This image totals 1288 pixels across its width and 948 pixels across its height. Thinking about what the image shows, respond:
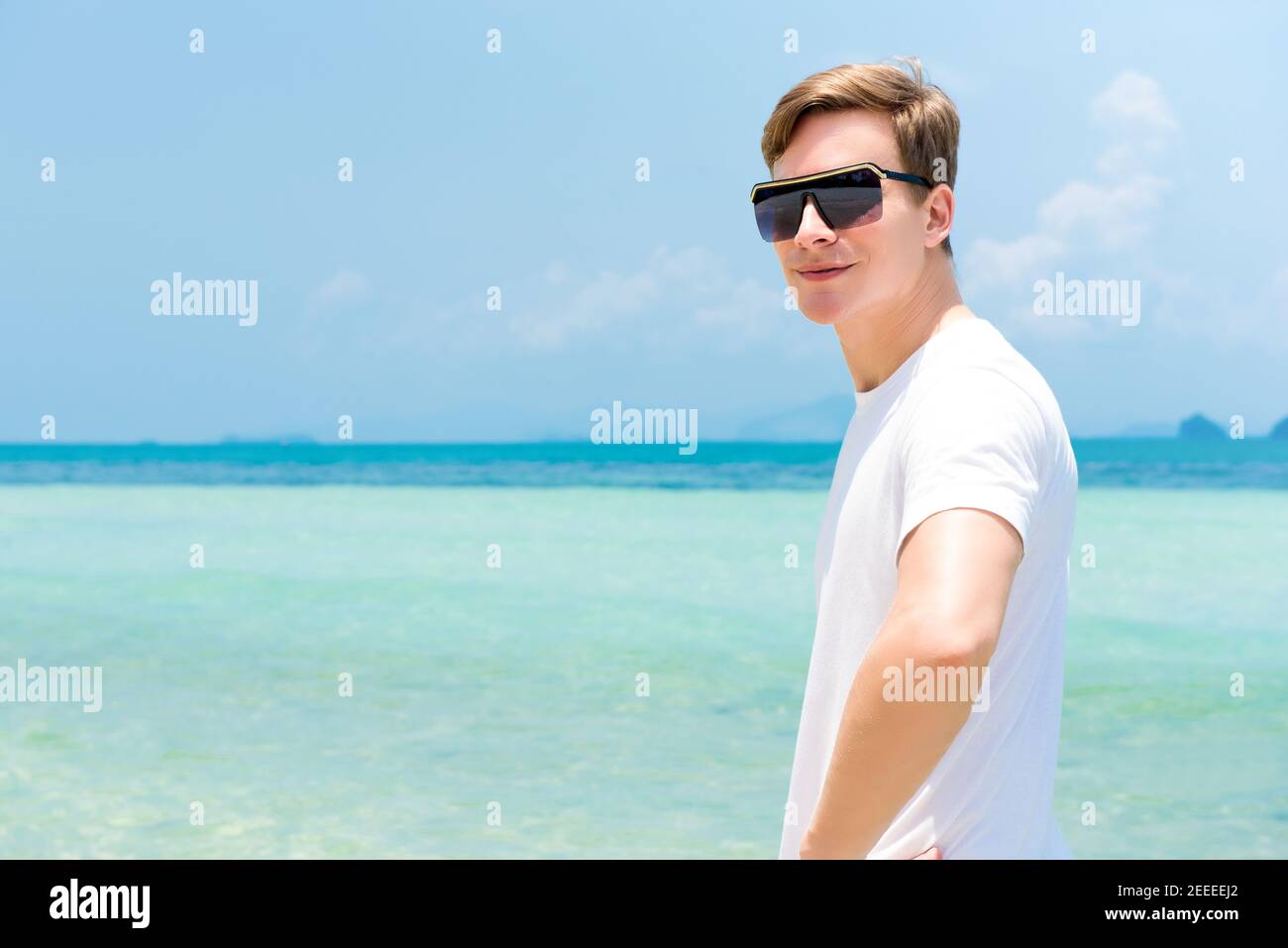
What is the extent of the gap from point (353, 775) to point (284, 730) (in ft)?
3.77

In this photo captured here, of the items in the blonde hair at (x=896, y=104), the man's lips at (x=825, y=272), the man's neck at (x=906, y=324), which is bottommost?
the man's neck at (x=906, y=324)

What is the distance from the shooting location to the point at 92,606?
12281 millimetres

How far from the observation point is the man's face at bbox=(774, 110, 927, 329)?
1.37 m

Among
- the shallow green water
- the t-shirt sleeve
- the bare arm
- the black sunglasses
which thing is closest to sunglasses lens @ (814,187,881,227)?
the black sunglasses

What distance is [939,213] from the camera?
1.44 metres

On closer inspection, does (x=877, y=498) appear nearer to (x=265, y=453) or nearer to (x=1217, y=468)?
(x=1217, y=468)

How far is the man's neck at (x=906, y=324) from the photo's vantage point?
136 cm

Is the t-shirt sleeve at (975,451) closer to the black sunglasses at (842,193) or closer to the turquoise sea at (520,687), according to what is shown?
the black sunglasses at (842,193)

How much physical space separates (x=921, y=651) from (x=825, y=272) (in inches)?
22.6

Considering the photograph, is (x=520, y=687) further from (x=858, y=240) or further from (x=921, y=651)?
(x=921, y=651)

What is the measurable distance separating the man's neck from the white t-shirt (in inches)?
1.4

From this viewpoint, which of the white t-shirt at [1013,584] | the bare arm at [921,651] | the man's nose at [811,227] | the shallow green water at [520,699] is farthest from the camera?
the shallow green water at [520,699]

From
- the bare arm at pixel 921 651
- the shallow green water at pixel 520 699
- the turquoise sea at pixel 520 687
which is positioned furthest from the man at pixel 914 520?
the turquoise sea at pixel 520 687
